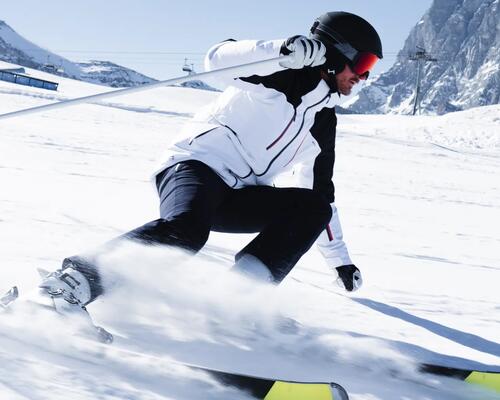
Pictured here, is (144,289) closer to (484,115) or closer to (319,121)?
A: (319,121)

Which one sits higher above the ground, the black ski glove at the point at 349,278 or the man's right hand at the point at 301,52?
the man's right hand at the point at 301,52

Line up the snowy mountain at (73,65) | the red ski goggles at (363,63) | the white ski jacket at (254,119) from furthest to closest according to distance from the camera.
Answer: the snowy mountain at (73,65), the red ski goggles at (363,63), the white ski jacket at (254,119)

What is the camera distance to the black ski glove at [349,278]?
2.35 meters

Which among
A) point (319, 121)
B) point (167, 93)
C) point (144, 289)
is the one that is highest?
point (167, 93)

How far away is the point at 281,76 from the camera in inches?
80.0

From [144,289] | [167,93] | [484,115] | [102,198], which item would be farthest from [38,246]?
[167,93]

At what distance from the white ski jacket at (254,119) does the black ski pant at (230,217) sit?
0.22 ft

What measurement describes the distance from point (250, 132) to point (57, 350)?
38.7 inches

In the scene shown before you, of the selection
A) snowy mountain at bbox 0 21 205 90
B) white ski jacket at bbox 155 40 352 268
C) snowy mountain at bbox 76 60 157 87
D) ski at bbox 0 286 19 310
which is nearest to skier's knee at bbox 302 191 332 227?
white ski jacket at bbox 155 40 352 268

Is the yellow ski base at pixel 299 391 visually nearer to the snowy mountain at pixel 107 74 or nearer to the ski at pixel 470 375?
the ski at pixel 470 375

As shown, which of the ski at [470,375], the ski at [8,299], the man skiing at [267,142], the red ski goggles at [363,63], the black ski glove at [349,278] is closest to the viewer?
the ski at [470,375]

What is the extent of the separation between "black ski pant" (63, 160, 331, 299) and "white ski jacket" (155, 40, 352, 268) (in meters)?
0.07

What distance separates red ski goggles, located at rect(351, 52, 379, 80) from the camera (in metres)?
2.12

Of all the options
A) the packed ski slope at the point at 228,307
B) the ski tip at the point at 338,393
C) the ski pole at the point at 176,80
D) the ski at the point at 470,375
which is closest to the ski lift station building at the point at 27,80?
the packed ski slope at the point at 228,307
